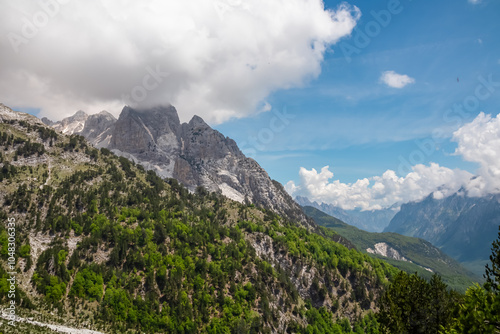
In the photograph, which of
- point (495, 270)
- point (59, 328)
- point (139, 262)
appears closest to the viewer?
point (495, 270)

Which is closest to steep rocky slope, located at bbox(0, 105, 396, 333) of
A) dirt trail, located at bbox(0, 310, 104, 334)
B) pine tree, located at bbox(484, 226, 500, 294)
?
dirt trail, located at bbox(0, 310, 104, 334)

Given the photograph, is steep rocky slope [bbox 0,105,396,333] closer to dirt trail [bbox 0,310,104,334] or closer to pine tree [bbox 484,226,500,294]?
dirt trail [bbox 0,310,104,334]

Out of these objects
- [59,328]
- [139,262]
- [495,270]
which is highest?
[495,270]

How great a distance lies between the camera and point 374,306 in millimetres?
166750

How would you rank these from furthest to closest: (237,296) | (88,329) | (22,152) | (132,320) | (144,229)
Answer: (22,152), (144,229), (237,296), (132,320), (88,329)

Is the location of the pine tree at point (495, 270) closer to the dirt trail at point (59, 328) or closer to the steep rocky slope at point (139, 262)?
the dirt trail at point (59, 328)

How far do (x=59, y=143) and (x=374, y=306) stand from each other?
22319cm

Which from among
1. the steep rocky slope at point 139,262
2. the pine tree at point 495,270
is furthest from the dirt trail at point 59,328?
the pine tree at point 495,270

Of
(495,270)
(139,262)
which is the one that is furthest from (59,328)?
(495,270)

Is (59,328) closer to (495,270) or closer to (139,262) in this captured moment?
(139,262)

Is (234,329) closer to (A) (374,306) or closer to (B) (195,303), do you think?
(B) (195,303)

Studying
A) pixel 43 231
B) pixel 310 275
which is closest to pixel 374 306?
pixel 310 275

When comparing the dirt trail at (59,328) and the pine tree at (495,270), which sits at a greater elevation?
the pine tree at (495,270)

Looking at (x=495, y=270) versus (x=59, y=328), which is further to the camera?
(x=59, y=328)
